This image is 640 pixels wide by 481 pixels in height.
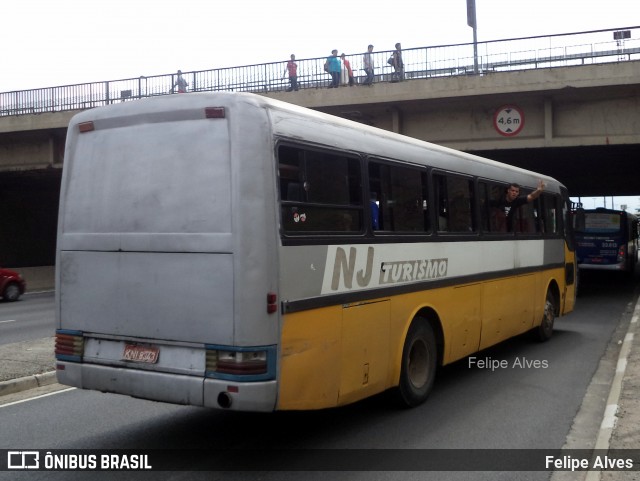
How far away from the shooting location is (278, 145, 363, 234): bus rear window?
223 inches

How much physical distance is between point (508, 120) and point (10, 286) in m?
16.8

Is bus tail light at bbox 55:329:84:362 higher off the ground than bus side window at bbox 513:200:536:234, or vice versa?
bus side window at bbox 513:200:536:234

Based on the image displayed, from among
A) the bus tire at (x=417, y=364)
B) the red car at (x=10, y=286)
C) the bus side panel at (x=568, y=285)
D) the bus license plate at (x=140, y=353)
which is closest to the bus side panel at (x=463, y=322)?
the bus tire at (x=417, y=364)

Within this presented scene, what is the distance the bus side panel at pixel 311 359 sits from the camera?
5402 millimetres

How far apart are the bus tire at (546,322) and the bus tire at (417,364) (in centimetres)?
471

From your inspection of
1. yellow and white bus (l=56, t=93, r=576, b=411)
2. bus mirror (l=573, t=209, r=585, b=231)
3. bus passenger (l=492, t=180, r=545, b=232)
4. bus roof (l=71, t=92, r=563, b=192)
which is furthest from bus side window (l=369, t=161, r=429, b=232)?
bus mirror (l=573, t=209, r=585, b=231)

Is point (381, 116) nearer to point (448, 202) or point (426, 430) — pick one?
point (448, 202)

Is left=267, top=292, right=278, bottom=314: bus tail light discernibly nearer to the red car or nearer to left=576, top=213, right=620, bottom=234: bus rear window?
the red car

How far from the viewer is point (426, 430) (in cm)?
670

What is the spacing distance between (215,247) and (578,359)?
7.40 meters

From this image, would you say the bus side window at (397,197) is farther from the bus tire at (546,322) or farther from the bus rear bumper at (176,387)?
the bus tire at (546,322)

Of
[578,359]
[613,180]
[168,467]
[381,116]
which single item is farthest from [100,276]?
[613,180]

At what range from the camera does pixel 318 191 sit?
19.7 ft

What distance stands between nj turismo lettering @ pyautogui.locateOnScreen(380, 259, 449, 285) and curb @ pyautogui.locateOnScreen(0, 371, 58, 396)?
16.1 feet
